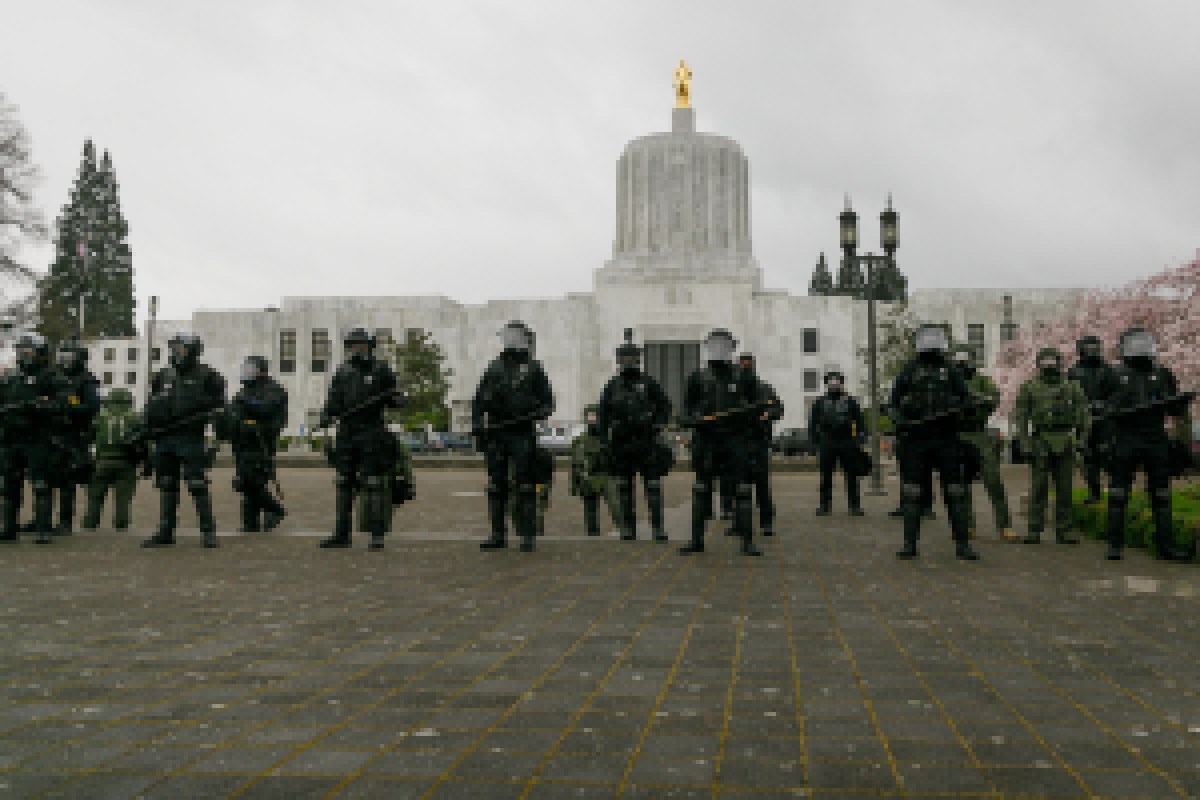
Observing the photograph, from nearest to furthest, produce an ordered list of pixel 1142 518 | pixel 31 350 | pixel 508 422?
pixel 1142 518 < pixel 508 422 < pixel 31 350

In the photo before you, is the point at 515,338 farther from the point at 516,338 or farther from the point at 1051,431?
the point at 1051,431

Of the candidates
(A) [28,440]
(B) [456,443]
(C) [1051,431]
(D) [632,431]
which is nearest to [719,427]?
(D) [632,431]

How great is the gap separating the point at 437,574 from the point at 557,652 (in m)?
3.08

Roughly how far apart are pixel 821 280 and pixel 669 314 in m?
50.4

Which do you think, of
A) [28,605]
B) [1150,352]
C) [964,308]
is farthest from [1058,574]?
[964,308]

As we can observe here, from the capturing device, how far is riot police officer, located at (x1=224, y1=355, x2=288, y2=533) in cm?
1160

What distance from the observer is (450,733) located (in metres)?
3.48

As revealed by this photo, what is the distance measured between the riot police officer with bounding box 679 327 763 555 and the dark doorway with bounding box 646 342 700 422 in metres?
55.2

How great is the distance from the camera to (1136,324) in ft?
81.0

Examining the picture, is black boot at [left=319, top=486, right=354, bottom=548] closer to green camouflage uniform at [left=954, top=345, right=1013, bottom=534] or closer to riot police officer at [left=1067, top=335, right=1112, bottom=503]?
green camouflage uniform at [left=954, top=345, right=1013, bottom=534]

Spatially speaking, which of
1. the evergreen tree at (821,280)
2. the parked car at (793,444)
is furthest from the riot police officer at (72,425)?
the evergreen tree at (821,280)

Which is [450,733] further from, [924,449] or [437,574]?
[924,449]

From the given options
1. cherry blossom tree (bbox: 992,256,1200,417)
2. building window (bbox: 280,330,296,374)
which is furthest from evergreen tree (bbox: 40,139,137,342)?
cherry blossom tree (bbox: 992,256,1200,417)

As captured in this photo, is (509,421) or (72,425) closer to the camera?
(509,421)
